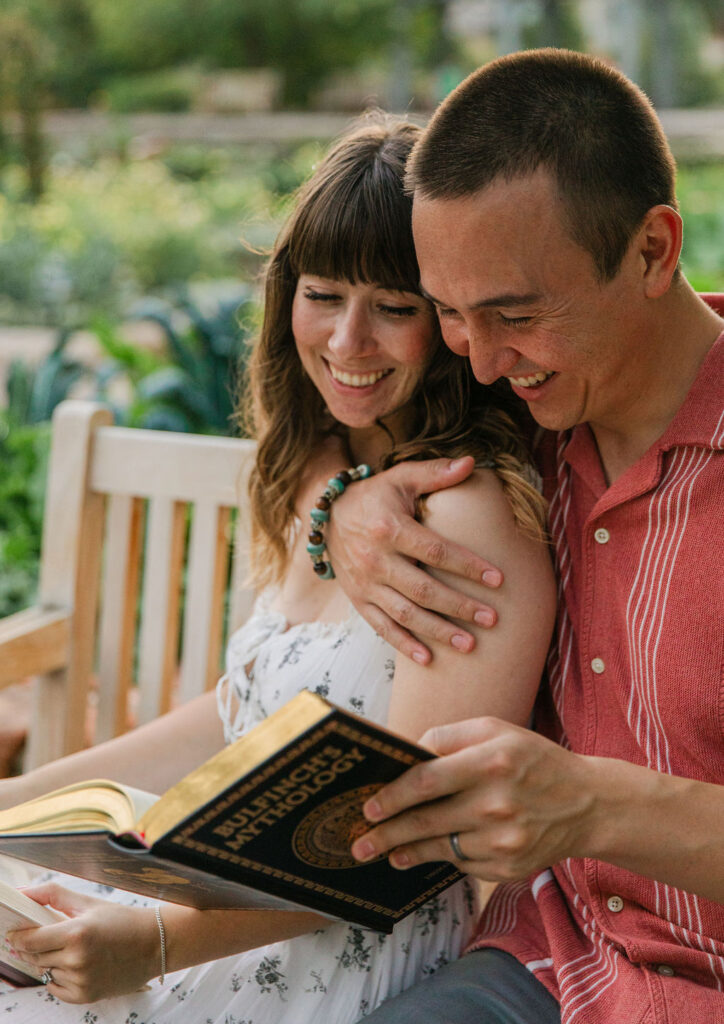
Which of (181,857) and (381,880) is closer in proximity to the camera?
(181,857)

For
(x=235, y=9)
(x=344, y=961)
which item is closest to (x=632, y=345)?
(x=344, y=961)

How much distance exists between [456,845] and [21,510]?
310 centimetres

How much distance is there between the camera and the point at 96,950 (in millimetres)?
1496

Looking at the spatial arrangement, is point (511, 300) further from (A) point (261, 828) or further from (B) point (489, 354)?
(A) point (261, 828)

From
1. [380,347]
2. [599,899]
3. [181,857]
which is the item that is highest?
[380,347]

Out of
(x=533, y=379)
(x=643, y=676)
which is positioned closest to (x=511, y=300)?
(x=533, y=379)

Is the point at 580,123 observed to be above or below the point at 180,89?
→ below

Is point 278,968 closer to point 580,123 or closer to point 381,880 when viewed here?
point 381,880

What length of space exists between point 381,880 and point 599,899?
0.37 meters

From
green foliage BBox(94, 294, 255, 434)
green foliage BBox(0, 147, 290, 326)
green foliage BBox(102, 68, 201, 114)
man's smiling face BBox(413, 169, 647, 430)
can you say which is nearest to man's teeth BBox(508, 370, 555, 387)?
man's smiling face BBox(413, 169, 647, 430)

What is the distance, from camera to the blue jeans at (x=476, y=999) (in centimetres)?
155

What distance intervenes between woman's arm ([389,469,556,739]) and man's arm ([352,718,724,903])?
234mm

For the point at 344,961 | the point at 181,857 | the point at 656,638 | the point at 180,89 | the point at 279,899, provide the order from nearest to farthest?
1. the point at 181,857
2. the point at 279,899
3. the point at 656,638
4. the point at 344,961
5. the point at 180,89

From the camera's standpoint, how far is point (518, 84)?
1413 millimetres
